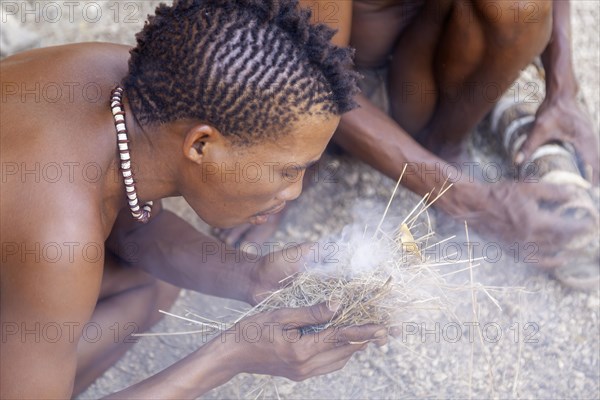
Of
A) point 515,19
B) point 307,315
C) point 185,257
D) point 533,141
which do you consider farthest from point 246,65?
point 533,141

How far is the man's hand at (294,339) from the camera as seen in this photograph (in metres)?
1.76

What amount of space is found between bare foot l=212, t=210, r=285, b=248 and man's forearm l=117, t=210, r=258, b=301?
0.38 meters

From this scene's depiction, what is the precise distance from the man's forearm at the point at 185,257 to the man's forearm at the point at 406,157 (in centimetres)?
49

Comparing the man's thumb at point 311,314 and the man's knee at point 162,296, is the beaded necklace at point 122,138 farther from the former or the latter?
the man's knee at point 162,296

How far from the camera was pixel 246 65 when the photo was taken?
148 cm

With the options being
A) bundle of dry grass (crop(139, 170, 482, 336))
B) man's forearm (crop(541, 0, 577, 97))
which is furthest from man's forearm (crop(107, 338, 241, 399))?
man's forearm (crop(541, 0, 577, 97))

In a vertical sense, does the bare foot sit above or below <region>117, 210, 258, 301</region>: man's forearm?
below

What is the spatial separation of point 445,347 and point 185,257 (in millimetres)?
832

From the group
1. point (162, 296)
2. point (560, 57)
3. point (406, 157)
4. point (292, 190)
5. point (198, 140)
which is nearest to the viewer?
point (198, 140)

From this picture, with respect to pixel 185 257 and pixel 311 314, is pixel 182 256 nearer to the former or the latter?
pixel 185 257

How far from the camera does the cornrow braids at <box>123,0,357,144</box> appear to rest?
1490 mm

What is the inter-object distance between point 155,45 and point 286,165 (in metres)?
0.35

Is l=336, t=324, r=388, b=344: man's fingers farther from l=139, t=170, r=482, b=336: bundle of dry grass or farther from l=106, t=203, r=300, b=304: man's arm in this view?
l=106, t=203, r=300, b=304: man's arm

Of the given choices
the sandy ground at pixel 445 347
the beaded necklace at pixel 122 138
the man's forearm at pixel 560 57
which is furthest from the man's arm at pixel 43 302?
the man's forearm at pixel 560 57
